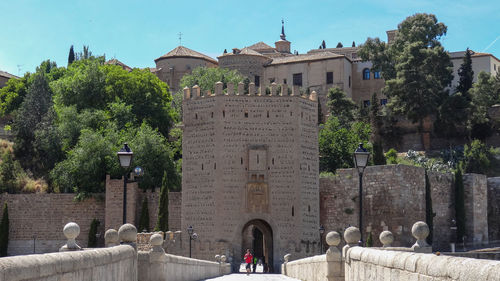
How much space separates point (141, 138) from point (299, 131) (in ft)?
38.1

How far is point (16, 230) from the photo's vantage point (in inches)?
1708

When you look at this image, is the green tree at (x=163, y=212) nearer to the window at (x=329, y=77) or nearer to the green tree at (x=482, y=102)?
the green tree at (x=482, y=102)

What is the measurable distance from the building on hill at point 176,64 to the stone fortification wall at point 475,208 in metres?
39.4

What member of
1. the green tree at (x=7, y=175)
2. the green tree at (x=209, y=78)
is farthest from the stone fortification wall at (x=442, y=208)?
the green tree at (x=209, y=78)

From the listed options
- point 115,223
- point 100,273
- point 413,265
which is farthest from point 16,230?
point 413,265

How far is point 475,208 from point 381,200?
5878 mm

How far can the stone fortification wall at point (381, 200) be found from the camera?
38.2m

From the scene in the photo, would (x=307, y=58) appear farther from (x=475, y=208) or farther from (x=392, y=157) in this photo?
(x=475, y=208)

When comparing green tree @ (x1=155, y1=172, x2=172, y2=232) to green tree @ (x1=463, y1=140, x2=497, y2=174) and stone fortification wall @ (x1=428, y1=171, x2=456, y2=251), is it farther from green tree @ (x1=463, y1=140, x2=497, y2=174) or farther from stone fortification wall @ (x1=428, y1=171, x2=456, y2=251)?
green tree @ (x1=463, y1=140, x2=497, y2=174)

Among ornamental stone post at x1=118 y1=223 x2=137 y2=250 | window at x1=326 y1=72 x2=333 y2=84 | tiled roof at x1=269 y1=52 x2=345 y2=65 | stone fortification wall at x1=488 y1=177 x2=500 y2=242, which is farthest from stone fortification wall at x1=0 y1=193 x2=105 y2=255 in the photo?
tiled roof at x1=269 y1=52 x2=345 y2=65

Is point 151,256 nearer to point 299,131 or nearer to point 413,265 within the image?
point 413,265

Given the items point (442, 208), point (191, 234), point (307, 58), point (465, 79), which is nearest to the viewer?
point (191, 234)

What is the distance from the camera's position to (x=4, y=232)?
42.9 meters

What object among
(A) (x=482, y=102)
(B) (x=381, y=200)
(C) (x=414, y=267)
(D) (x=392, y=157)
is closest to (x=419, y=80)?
(A) (x=482, y=102)
